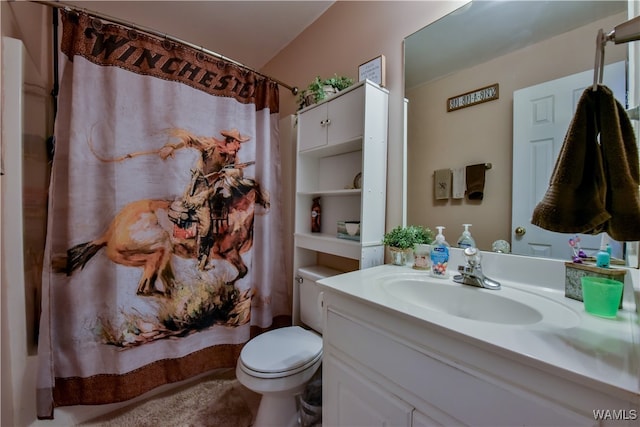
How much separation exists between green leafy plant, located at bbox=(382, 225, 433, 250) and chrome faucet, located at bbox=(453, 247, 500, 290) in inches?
9.1

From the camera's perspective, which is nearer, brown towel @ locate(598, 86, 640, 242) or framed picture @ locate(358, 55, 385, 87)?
brown towel @ locate(598, 86, 640, 242)

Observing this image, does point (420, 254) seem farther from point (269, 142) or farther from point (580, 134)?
point (269, 142)

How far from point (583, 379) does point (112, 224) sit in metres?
1.71

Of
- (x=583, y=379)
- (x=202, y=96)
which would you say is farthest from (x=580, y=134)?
(x=202, y=96)

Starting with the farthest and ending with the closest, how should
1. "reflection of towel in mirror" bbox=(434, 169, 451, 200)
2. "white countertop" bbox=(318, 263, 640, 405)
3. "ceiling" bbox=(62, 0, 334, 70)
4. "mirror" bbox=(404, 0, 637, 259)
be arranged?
1. "ceiling" bbox=(62, 0, 334, 70)
2. "reflection of towel in mirror" bbox=(434, 169, 451, 200)
3. "mirror" bbox=(404, 0, 637, 259)
4. "white countertop" bbox=(318, 263, 640, 405)

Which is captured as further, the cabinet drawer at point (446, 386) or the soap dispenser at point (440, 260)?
the soap dispenser at point (440, 260)

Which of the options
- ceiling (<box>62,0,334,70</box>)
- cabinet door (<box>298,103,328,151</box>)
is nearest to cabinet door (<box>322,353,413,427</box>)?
cabinet door (<box>298,103,328,151</box>)

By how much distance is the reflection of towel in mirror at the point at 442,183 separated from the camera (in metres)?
1.14

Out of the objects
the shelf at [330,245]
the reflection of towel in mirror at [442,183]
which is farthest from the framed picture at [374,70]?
the shelf at [330,245]

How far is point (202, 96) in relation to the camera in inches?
58.4

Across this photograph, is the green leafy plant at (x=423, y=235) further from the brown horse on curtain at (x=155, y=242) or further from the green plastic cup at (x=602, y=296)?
the brown horse on curtain at (x=155, y=242)

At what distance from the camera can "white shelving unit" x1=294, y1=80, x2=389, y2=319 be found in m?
1.23

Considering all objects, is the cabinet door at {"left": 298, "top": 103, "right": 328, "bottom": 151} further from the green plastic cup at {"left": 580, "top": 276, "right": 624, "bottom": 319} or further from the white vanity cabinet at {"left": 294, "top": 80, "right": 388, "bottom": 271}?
the green plastic cup at {"left": 580, "top": 276, "right": 624, "bottom": 319}

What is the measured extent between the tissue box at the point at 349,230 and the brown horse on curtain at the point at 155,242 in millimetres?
605
